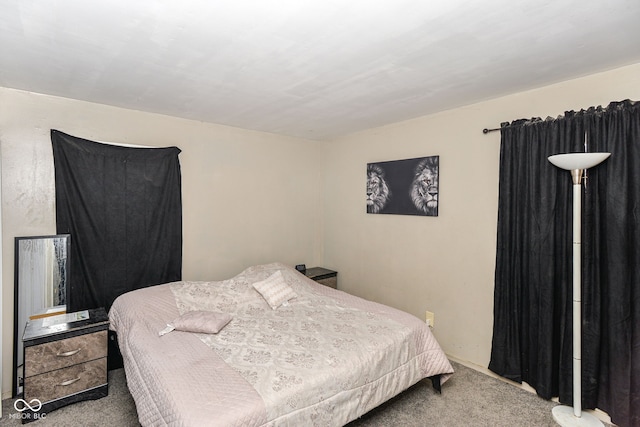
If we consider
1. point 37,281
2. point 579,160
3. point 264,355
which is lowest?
point 264,355

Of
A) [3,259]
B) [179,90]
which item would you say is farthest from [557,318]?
[3,259]

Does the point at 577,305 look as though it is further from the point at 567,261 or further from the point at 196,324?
the point at 196,324

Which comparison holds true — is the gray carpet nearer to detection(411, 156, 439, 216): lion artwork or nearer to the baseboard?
the baseboard

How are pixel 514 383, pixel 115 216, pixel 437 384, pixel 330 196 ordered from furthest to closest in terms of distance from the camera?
pixel 330 196, pixel 115 216, pixel 514 383, pixel 437 384

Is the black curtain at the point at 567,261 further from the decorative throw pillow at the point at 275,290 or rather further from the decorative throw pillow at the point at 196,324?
the decorative throw pillow at the point at 196,324

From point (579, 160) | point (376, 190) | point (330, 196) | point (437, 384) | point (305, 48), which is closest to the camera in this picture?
point (305, 48)

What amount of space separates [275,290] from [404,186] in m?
Answer: 1.72

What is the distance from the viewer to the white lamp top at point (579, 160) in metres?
1.96

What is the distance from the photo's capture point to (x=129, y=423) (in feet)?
7.00

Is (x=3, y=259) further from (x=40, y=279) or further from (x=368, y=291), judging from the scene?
(x=368, y=291)

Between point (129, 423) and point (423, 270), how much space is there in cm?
273

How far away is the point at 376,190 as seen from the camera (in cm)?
373

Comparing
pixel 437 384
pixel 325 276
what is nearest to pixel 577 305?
pixel 437 384

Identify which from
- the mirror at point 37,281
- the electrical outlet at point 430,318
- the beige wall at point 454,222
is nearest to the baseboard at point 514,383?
the beige wall at point 454,222
